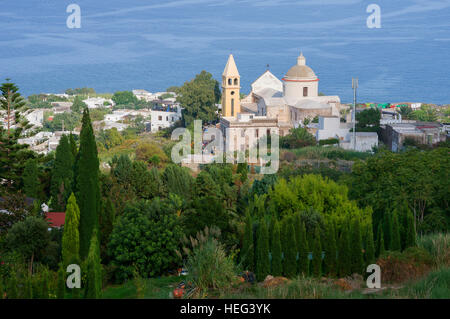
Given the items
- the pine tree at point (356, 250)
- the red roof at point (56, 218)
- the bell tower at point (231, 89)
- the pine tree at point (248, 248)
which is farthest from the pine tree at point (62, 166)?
the bell tower at point (231, 89)

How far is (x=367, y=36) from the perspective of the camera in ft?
563

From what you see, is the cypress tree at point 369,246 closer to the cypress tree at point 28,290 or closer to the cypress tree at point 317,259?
the cypress tree at point 317,259

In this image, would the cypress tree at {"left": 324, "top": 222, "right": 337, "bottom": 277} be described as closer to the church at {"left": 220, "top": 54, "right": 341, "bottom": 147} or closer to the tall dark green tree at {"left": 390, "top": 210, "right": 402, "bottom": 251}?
the tall dark green tree at {"left": 390, "top": 210, "right": 402, "bottom": 251}

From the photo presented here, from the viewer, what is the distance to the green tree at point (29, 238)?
44.4 ft

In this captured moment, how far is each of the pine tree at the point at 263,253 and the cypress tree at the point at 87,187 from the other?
380cm

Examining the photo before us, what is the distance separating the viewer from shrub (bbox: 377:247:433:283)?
10641mm

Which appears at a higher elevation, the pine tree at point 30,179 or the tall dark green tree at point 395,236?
the pine tree at point 30,179

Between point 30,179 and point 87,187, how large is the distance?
28.5 ft

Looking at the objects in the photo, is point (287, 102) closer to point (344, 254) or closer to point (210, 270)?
point (344, 254)

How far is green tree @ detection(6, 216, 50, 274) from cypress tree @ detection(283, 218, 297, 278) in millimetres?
5626

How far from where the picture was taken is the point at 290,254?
40.3 feet

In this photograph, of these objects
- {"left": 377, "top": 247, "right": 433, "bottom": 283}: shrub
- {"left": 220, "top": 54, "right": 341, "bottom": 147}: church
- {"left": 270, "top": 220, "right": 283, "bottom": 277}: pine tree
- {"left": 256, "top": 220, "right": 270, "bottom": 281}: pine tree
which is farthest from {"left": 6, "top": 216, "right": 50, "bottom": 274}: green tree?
{"left": 220, "top": 54, "right": 341, "bottom": 147}: church

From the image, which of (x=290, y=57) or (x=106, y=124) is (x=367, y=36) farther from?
(x=106, y=124)
